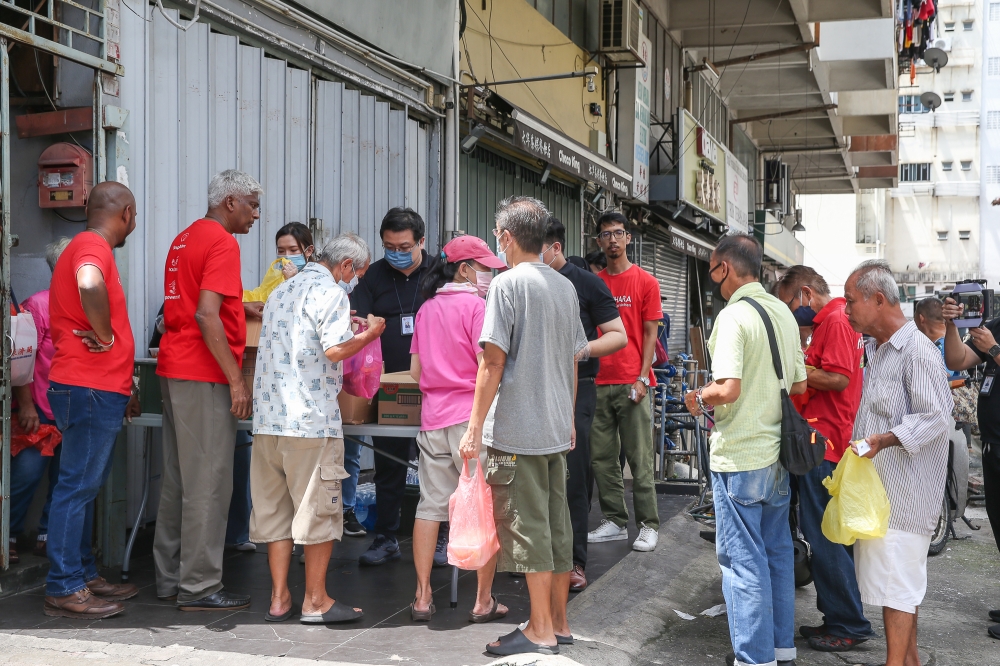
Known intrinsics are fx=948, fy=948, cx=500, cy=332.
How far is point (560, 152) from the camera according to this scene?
9.72 metres

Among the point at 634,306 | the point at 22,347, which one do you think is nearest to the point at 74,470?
the point at 22,347

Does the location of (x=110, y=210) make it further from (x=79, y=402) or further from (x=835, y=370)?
(x=835, y=370)

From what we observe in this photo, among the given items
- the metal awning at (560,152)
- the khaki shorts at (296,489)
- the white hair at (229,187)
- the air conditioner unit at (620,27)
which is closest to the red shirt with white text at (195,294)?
the white hair at (229,187)

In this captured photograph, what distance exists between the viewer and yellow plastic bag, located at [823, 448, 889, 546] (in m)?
3.99

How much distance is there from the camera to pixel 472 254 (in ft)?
15.1

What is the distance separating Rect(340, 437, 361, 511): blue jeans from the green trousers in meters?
1.57

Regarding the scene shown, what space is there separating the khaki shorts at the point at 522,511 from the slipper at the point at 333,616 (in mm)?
821

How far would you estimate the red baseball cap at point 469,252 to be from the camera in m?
4.59

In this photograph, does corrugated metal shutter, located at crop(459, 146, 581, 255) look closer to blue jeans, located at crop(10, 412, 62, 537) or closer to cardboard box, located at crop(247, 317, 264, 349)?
cardboard box, located at crop(247, 317, 264, 349)

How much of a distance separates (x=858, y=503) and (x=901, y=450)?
0.30 m

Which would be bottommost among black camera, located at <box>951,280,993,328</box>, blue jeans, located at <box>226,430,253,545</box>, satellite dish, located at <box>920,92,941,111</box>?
blue jeans, located at <box>226,430,253,545</box>

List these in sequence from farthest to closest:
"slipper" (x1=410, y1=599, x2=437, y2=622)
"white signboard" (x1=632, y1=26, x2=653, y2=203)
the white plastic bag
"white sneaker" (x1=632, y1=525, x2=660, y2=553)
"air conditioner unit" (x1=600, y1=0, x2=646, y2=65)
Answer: "white signboard" (x1=632, y1=26, x2=653, y2=203)
"air conditioner unit" (x1=600, y1=0, x2=646, y2=65)
"white sneaker" (x1=632, y1=525, x2=660, y2=553)
the white plastic bag
"slipper" (x1=410, y1=599, x2=437, y2=622)

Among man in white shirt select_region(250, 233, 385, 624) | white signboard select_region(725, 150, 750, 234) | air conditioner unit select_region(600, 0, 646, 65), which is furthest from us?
white signboard select_region(725, 150, 750, 234)

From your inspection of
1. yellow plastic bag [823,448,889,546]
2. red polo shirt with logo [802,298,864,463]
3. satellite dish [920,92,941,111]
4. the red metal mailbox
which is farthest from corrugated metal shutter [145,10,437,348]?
satellite dish [920,92,941,111]
